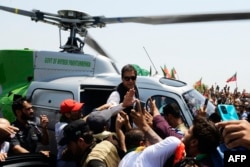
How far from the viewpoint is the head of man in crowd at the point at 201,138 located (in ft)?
8.95

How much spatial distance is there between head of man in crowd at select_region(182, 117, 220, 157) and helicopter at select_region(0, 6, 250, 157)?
8.64ft

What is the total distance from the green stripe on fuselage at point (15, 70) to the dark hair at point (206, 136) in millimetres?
4642

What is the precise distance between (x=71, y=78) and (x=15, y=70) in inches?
51.9

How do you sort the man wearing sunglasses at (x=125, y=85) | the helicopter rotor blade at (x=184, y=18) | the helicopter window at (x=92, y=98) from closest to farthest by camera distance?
the helicopter rotor blade at (x=184, y=18) → the man wearing sunglasses at (x=125, y=85) → the helicopter window at (x=92, y=98)

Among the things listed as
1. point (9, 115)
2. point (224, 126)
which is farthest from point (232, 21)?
point (9, 115)

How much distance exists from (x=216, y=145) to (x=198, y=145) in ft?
0.47

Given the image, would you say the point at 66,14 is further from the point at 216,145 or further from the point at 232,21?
the point at 216,145

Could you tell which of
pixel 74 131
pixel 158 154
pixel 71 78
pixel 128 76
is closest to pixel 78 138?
pixel 74 131

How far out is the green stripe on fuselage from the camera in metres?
6.93

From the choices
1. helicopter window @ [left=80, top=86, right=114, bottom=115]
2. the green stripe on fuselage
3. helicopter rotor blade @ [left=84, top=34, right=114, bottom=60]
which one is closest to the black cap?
helicopter window @ [left=80, top=86, right=114, bottom=115]

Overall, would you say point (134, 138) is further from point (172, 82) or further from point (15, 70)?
point (15, 70)

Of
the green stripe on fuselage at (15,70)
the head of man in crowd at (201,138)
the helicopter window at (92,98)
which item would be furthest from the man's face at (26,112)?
the head of man in crowd at (201,138)

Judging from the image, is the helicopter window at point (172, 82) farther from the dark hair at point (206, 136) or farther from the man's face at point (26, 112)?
the dark hair at point (206, 136)

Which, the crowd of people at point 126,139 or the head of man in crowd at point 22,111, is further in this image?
the head of man in crowd at point 22,111
